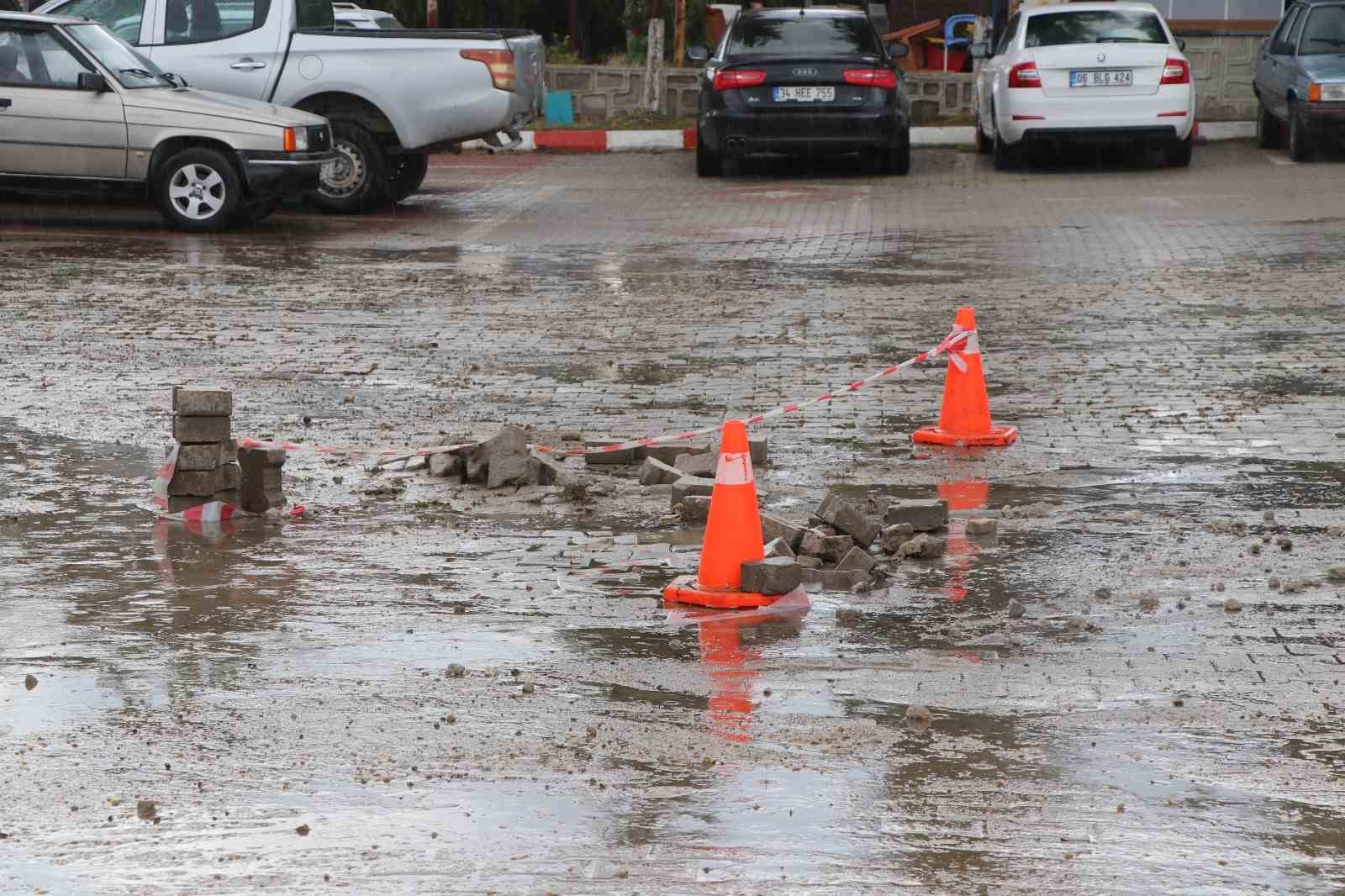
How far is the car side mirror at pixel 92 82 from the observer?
16.4m

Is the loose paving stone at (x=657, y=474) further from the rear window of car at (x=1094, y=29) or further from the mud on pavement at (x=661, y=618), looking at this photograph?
the rear window of car at (x=1094, y=29)

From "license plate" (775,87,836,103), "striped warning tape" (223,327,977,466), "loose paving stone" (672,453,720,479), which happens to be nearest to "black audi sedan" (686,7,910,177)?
"license plate" (775,87,836,103)

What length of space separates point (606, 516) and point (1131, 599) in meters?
2.13

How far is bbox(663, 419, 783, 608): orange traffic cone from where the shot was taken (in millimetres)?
6250

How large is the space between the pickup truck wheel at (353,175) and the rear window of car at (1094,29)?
7.42 m

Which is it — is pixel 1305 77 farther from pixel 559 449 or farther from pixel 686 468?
pixel 686 468

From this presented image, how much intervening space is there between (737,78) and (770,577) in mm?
14992

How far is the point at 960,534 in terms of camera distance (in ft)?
23.4

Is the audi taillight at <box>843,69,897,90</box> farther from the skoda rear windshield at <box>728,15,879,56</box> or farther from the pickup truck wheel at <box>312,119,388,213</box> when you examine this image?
the pickup truck wheel at <box>312,119,388,213</box>

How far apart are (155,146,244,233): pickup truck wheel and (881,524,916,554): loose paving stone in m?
11.1

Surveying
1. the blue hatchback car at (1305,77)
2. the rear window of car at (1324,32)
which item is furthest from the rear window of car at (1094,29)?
the rear window of car at (1324,32)

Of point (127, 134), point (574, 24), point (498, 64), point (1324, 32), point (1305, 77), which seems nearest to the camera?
point (127, 134)

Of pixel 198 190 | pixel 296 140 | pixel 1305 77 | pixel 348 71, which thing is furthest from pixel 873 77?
pixel 198 190

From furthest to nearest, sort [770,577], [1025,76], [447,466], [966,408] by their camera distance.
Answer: [1025,76] → [966,408] → [447,466] → [770,577]
